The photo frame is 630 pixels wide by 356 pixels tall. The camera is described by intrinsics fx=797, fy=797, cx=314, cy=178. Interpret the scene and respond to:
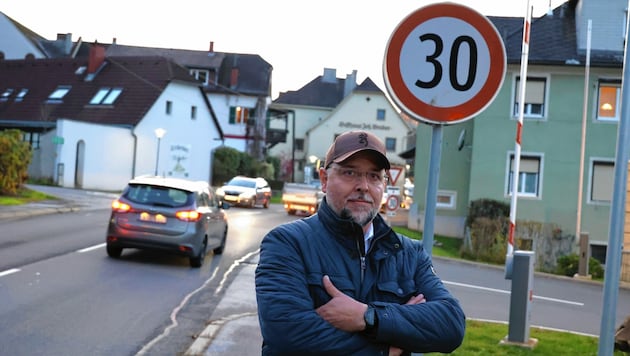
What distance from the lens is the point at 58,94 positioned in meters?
53.2

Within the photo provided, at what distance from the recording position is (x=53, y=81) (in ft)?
181

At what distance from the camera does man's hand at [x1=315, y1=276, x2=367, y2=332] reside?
118 inches

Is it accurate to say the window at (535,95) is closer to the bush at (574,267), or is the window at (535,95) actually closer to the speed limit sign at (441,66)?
the bush at (574,267)

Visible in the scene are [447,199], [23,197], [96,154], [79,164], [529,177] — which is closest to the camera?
[23,197]

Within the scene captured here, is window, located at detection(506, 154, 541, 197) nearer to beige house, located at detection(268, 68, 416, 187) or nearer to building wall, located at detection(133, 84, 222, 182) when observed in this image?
building wall, located at detection(133, 84, 222, 182)

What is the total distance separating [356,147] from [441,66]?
140 cm

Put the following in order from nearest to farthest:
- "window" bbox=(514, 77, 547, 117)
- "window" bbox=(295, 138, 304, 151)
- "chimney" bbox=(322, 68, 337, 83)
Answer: "window" bbox=(514, 77, 547, 117)
"window" bbox=(295, 138, 304, 151)
"chimney" bbox=(322, 68, 337, 83)

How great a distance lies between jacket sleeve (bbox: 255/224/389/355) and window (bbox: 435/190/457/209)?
103 feet

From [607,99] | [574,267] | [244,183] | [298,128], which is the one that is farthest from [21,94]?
[574,267]

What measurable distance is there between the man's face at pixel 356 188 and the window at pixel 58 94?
52194 millimetres

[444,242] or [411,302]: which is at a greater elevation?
[411,302]

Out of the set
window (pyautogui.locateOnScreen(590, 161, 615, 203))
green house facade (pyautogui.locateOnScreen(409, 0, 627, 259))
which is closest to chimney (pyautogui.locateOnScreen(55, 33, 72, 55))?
green house facade (pyautogui.locateOnScreen(409, 0, 627, 259))

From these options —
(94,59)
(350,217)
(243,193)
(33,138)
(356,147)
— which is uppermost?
(94,59)

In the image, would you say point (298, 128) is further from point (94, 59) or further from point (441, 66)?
point (441, 66)
